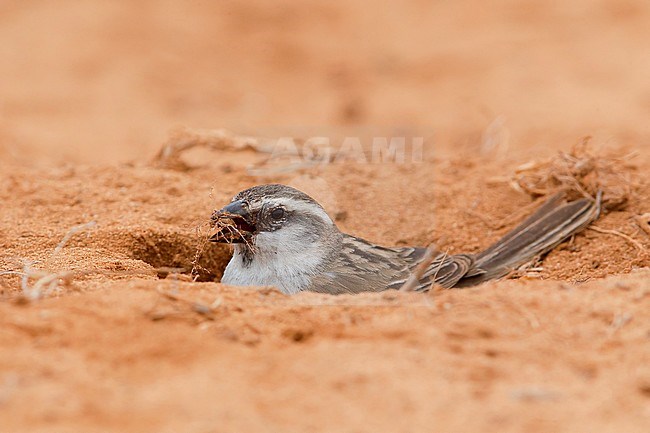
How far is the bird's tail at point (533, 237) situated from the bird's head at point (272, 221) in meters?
1.12

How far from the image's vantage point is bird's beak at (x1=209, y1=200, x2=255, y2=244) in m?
5.48

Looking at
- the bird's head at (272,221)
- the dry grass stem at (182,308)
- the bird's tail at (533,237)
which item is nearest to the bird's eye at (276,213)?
the bird's head at (272,221)

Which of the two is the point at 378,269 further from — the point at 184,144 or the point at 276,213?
the point at 184,144

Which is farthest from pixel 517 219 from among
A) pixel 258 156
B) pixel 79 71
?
pixel 79 71

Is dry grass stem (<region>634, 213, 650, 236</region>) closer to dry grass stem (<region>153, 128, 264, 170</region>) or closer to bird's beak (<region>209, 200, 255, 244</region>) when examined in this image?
bird's beak (<region>209, 200, 255, 244</region>)

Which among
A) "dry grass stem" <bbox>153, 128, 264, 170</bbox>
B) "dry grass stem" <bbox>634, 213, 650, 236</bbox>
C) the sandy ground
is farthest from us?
"dry grass stem" <bbox>153, 128, 264, 170</bbox>

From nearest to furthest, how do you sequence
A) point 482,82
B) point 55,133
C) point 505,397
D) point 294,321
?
point 505,397, point 294,321, point 55,133, point 482,82

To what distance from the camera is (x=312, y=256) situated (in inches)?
224

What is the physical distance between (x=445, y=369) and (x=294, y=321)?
0.80 m

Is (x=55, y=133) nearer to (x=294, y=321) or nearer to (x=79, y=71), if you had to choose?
(x=79, y=71)

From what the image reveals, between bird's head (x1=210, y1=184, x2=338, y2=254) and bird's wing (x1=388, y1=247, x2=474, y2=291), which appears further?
bird's wing (x1=388, y1=247, x2=474, y2=291)

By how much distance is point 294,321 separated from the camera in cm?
385

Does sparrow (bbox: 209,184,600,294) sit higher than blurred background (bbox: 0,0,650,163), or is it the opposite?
blurred background (bbox: 0,0,650,163)

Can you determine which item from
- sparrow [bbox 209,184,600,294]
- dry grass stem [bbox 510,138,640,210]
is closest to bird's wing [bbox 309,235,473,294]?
sparrow [bbox 209,184,600,294]
